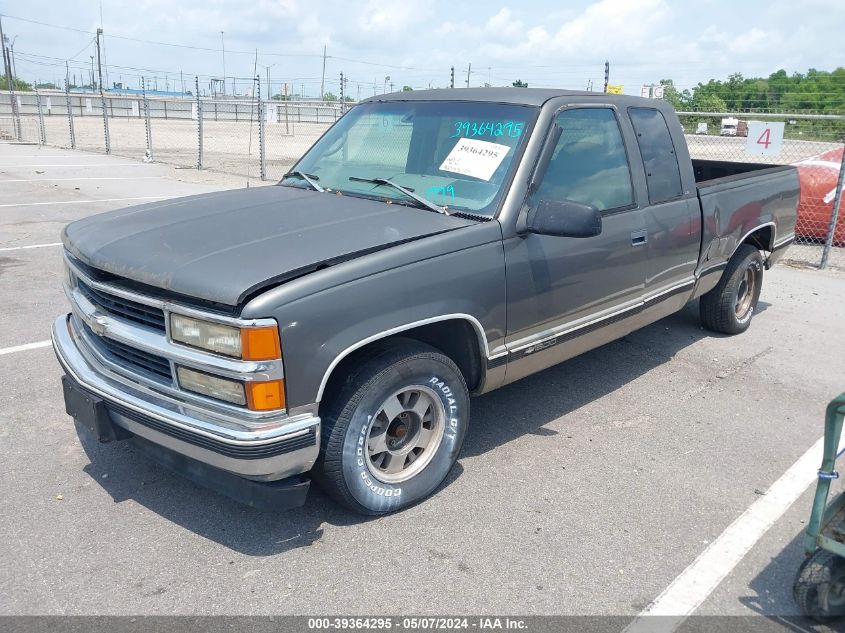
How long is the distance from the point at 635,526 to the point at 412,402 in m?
1.20

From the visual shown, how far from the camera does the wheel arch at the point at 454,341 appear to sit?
10.7ft

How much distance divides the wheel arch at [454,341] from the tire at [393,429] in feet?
0.23

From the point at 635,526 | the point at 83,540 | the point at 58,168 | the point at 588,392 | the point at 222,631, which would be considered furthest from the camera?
the point at 58,168

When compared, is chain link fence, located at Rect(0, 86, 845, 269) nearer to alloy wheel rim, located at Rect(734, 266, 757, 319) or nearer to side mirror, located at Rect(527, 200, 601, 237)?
alloy wheel rim, located at Rect(734, 266, 757, 319)

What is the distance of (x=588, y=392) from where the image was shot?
504 cm

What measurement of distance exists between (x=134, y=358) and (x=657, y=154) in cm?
350

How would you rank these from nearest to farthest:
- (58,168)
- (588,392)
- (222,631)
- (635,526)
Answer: (222,631) < (635,526) < (588,392) < (58,168)

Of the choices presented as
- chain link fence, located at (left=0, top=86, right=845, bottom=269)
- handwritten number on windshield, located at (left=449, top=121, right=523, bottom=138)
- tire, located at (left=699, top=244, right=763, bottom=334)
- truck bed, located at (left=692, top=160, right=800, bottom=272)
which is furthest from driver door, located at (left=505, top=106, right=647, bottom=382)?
chain link fence, located at (left=0, top=86, right=845, bottom=269)

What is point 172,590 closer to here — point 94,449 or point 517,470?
point 94,449

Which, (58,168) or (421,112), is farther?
(58,168)

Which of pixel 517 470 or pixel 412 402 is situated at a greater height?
pixel 412 402

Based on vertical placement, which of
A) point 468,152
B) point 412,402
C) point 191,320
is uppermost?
point 468,152

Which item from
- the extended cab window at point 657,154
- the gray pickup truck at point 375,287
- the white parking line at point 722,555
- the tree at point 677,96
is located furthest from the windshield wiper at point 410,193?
the tree at point 677,96

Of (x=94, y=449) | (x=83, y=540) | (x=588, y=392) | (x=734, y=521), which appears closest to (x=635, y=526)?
(x=734, y=521)
